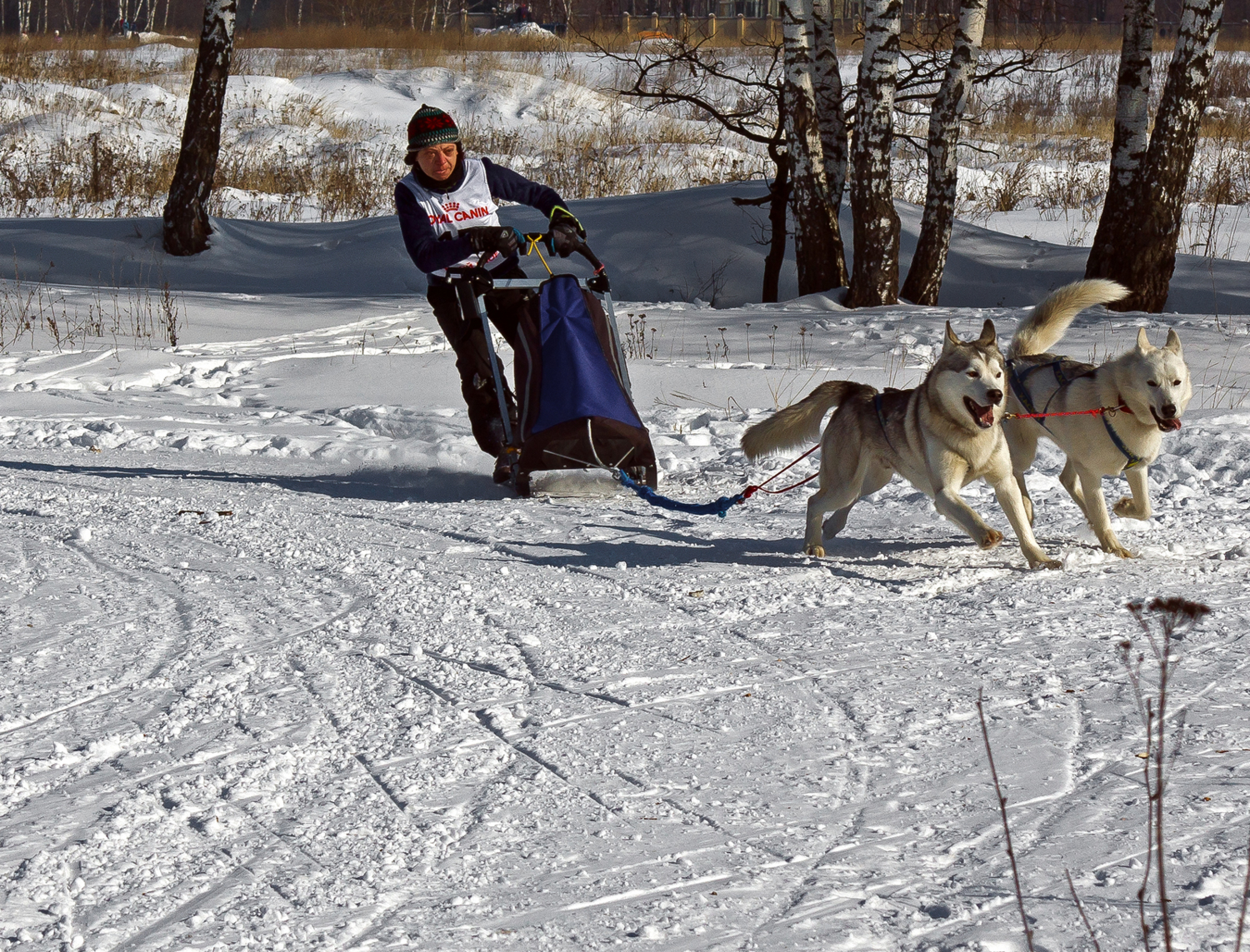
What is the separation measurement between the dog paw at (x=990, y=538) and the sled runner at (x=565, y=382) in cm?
172

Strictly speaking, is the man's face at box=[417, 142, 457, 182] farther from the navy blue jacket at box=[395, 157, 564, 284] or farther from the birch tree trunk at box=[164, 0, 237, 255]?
the birch tree trunk at box=[164, 0, 237, 255]

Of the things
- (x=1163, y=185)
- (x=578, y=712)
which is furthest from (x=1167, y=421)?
(x=1163, y=185)

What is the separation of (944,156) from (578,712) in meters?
8.17

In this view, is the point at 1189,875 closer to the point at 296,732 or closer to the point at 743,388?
the point at 296,732

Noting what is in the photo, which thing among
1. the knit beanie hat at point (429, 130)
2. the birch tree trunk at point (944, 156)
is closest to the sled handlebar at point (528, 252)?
the knit beanie hat at point (429, 130)

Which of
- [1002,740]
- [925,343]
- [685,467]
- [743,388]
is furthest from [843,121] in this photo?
[1002,740]

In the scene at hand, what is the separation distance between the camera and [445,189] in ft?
18.9

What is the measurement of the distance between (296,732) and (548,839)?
805 mm

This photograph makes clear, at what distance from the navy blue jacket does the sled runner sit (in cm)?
16

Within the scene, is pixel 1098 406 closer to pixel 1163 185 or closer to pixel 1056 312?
pixel 1056 312

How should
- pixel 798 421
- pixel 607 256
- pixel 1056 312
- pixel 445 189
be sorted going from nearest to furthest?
pixel 798 421, pixel 1056 312, pixel 445 189, pixel 607 256

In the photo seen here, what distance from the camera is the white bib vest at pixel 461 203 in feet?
18.7

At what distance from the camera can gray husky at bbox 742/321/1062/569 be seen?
163 inches

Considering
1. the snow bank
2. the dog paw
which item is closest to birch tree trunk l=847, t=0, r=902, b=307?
the snow bank
